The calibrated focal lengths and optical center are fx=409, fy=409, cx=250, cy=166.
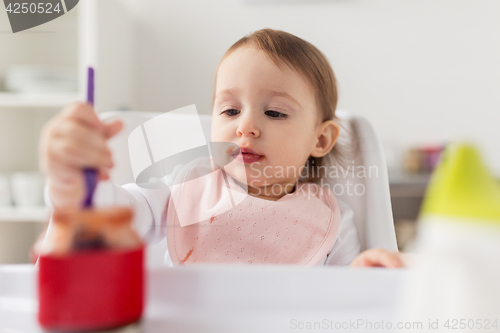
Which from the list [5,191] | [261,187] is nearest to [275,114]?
[261,187]

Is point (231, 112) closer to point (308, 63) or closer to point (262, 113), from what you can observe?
point (262, 113)

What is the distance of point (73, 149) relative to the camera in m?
0.22

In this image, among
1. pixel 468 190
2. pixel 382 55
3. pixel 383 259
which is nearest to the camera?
pixel 468 190

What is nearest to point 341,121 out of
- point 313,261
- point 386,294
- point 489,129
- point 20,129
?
point 313,261

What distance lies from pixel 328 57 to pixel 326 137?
83 cm

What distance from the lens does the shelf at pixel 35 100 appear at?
141cm

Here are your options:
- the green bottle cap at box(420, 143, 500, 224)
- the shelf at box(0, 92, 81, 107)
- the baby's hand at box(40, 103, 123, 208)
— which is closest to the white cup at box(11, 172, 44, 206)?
the shelf at box(0, 92, 81, 107)

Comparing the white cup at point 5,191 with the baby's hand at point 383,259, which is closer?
the baby's hand at point 383,259

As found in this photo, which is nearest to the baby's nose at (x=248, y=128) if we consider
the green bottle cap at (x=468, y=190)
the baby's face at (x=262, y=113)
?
the baby's face at (x=262, y=113)

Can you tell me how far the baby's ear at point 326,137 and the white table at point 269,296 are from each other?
47 cm

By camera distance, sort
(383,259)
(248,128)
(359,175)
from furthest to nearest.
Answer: (359,175) < (248,128) < (383,259)

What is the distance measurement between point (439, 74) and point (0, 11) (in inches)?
63.7

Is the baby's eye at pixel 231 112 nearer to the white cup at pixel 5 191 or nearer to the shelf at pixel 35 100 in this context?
the shelf at pixel 35 100

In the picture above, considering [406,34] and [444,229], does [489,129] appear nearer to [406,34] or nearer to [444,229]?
[406,34]
